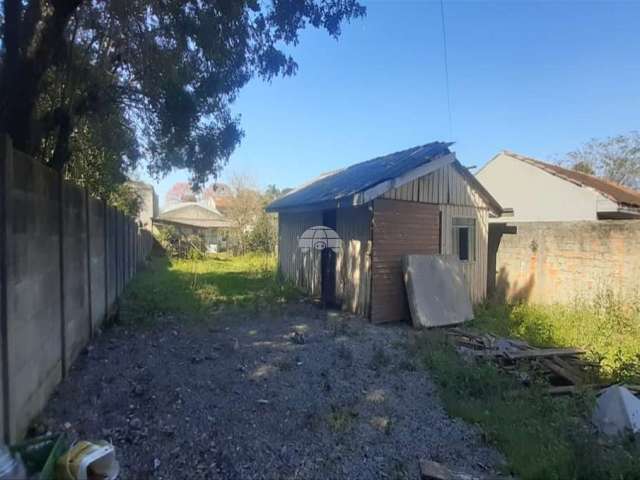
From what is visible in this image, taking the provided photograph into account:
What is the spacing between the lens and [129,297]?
867 cm

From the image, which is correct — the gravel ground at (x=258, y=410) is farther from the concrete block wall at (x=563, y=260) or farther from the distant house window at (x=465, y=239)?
the concrete block wall at (x=563, y=260)

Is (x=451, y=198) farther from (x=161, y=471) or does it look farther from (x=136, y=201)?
(x=136, y=201)

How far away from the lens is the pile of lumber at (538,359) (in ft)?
15.9

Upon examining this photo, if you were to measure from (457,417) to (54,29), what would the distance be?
607cm

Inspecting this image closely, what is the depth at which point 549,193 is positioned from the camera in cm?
1384

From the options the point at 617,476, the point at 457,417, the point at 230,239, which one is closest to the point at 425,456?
the point at 457,417

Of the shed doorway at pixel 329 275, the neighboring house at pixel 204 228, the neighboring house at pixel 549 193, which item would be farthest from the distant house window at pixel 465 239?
the neighboring house at pixel 204 228

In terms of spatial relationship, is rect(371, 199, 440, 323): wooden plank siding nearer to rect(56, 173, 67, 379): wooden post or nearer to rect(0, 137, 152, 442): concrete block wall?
rect(0, 137, 152, 442): concrete block wall

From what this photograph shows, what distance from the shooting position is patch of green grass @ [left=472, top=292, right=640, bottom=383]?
5419mm

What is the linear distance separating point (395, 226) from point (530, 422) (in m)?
4.41

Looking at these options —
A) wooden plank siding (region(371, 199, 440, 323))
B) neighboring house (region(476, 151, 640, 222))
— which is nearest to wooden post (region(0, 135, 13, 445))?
wooden plank siding (region(371, 199, 440, 323))

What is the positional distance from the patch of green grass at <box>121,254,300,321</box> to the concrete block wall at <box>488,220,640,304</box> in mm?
5387

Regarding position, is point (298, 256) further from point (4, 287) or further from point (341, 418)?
point (4, 287)

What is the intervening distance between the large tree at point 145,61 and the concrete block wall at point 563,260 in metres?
6.62
